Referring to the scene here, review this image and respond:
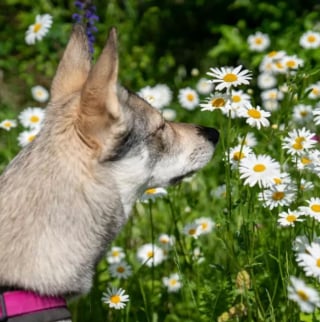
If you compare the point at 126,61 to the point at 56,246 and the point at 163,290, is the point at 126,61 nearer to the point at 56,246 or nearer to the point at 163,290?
the point at 163,290

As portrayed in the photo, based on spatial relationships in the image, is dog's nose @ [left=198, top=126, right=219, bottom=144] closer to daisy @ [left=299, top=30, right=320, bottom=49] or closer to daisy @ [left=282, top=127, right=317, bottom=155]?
daisy @ [left=282, top=127, right=317, bottom=155]

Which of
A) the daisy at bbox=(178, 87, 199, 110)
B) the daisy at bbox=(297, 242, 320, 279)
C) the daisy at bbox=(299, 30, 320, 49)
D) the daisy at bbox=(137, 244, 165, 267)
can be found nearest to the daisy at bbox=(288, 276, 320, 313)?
the daisy at bbox=(297, 242, 320, 279)

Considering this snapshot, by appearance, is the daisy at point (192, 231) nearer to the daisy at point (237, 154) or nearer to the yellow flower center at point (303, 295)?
the daisy at point (237, 154)

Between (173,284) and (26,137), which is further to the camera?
(26,137)

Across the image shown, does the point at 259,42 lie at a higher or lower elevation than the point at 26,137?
higher

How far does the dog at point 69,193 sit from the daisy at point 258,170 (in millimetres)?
438

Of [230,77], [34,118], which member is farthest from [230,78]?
[34,118]

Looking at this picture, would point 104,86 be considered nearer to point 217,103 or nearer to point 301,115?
point 217,103

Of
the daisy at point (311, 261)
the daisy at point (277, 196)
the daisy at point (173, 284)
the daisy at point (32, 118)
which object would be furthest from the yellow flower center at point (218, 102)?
the daisy at point (32, 118)

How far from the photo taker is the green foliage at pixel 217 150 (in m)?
3.39

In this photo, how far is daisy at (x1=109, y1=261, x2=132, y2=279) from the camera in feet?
13.0

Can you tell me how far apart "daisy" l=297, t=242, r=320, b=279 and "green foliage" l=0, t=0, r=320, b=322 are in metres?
0.35

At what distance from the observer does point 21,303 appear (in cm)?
291

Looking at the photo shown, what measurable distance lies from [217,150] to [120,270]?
3.06ft
